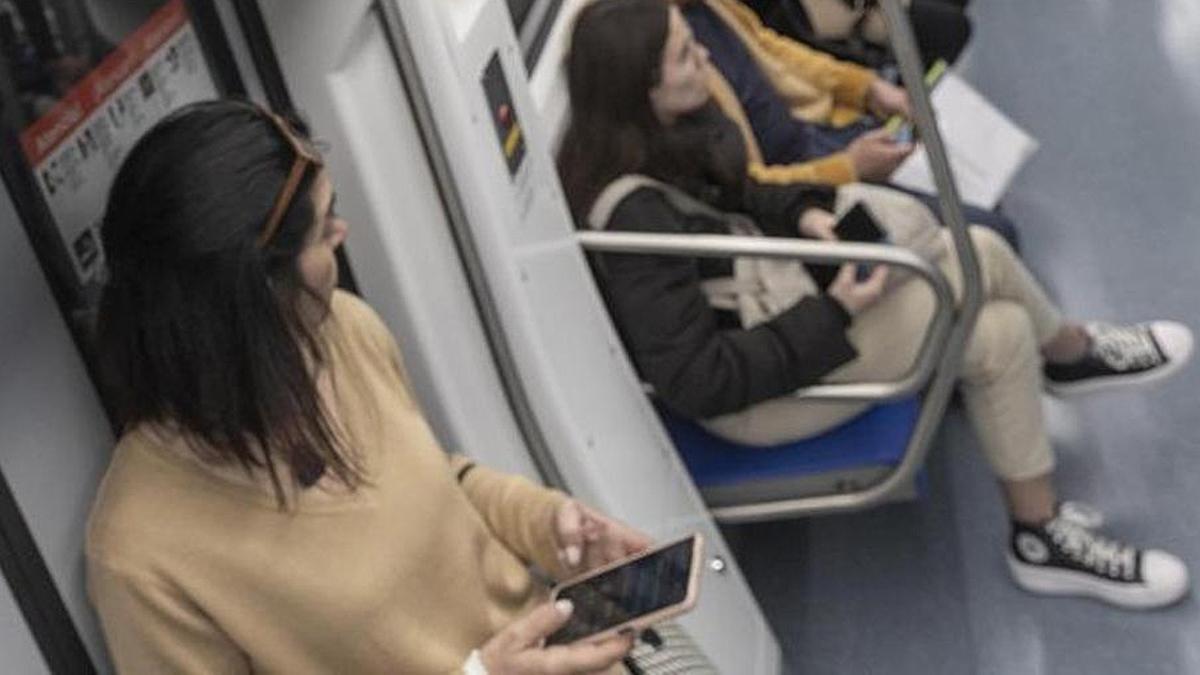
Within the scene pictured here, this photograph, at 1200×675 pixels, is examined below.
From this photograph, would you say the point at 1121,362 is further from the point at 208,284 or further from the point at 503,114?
the point at 208,284

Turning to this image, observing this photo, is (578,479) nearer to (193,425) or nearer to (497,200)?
(497,200)

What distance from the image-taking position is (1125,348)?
274cm

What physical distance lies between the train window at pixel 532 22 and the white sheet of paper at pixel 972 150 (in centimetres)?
82

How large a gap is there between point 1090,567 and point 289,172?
5.66ft

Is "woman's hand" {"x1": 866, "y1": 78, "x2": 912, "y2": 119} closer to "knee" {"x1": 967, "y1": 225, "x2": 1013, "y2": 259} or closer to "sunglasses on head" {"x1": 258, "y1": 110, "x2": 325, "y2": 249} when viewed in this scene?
"knee" {"x1": 967, "y1": 225, "x2": 1013, "y2": 259}

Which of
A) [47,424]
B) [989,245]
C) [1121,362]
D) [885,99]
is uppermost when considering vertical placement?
[47,424]

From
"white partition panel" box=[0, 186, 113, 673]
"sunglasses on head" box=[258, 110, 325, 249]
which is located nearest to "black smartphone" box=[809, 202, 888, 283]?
"sunglasses on head" box=[258, 110, 325, 249]

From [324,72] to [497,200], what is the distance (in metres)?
A: 0.32

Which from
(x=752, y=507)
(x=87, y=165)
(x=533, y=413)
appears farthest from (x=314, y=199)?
(x=752, y=507)

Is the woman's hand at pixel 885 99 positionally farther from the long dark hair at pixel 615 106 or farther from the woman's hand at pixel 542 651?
the woman's hand at pixel 542 651

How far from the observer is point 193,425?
1.14 m

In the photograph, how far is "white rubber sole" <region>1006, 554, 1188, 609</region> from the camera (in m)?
2.39

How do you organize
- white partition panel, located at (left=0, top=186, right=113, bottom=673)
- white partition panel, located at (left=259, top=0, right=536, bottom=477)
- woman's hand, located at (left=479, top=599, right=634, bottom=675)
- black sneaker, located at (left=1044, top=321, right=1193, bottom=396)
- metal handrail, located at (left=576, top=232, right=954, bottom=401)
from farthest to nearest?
black sneaker, located at (left=1044, top=321, right=1193, bottom=396) → metal handrail, located at (left=576, top=232, right=954, bottom=401) → white partition panel, located at (left=259, top=0, right=536, bottom=477) → woman's hand, located at (left=479, top=599, right=634, bottom=675) → white partition panel, located at (left=0, top=186, right=113, bottom=673)

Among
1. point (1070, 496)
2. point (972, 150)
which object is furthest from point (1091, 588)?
point (972, 150)
